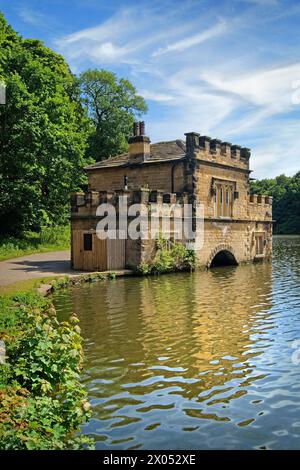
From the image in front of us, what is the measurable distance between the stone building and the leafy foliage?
13.9 metres

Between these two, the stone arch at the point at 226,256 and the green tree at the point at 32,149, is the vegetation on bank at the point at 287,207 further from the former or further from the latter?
the green tree at the point at 32,149

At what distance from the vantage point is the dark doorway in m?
30.3

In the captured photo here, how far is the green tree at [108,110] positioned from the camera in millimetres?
54312

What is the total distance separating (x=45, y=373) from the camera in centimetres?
745

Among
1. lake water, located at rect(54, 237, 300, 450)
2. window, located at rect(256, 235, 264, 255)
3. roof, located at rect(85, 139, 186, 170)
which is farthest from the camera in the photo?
window, located at rect(256, 235, 264, 255)

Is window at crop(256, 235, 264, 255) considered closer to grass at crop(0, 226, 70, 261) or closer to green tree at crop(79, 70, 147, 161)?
grass at crop(0, 226, 70, 261)

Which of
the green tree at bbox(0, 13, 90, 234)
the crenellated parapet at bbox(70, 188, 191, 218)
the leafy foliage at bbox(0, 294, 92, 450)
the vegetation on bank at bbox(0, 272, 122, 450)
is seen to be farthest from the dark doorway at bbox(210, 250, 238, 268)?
the leafy foliage at bbox(0, 294, 92, 450)

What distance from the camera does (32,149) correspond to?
94.2 ft

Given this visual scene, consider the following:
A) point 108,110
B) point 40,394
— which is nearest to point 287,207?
point 108,110

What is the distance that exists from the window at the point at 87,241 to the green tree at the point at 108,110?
103 ft

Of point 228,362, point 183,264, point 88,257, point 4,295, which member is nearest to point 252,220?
point 183,264

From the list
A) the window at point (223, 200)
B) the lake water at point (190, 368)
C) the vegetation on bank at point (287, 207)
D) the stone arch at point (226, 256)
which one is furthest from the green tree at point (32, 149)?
the vegetation on bank at point (287, 207)

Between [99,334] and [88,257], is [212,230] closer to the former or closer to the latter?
[88,257]

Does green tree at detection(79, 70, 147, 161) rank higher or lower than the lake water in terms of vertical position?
higher
